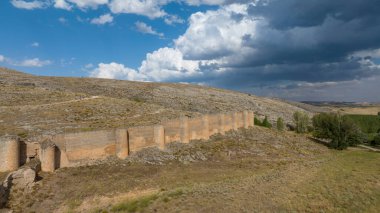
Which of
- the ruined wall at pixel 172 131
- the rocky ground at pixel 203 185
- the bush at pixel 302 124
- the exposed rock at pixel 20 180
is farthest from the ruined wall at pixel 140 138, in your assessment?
the bush at pixel 302 124

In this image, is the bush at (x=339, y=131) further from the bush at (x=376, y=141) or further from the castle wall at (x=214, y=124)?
the castle wall at (x=214, y=124)

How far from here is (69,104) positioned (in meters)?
48.8

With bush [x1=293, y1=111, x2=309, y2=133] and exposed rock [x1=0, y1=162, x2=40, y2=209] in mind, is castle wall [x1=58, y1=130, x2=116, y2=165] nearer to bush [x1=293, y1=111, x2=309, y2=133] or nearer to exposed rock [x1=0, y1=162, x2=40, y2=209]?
exposed rock [x1=0, y1=162, x2=40, y2=209]

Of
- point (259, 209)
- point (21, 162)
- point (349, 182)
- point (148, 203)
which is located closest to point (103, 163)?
point (21, 162)

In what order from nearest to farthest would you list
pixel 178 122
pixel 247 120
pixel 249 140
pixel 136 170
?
pixel 136 170
pixel 178 122
pixel 249 140
pixel 247 120

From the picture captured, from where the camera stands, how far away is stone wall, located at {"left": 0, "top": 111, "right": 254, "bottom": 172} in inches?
874

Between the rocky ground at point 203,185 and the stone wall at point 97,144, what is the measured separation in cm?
72

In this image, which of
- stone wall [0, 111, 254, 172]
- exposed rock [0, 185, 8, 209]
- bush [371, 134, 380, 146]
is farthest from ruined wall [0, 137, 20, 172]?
bush [371, 134, 380, 146]

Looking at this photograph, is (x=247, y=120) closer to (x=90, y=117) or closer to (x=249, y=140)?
(x=249, y=140)

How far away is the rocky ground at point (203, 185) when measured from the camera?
63.7ft

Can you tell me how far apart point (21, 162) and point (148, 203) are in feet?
33.2

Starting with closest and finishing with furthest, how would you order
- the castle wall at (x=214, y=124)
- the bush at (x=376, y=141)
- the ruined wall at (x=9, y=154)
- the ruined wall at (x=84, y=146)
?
the ruined wall at (x=9, y=154), the ruined wall at (x=84, y=146), the castle wall at (x=214, y=124), the bush at (x=376, y=141)

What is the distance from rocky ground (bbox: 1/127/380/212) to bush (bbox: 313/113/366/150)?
16.3 metres

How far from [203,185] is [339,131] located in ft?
117
